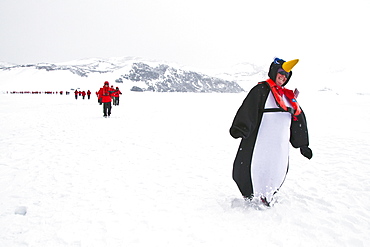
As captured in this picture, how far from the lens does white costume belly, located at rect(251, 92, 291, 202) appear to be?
2840 millimetres

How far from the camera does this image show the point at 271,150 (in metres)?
2.86

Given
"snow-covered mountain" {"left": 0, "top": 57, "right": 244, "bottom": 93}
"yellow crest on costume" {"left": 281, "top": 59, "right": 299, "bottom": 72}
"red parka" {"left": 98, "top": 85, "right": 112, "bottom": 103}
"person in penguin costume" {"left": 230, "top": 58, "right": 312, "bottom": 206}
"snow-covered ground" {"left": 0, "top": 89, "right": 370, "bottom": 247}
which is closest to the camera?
"snow-covered ground" {"left": 0, "top": 89, "right": 370, "bottom": 247}

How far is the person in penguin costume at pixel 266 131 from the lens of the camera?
2781mm

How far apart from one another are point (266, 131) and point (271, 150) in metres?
0.23

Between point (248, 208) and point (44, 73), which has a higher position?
point (44, 73)

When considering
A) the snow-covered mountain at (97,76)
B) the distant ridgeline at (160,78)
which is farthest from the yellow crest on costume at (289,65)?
the distant ridgeline at (160,78)

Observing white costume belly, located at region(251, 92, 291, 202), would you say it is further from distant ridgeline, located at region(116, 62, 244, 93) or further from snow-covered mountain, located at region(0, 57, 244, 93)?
distant ridgeline, located at region(116, 62, 244, 93)

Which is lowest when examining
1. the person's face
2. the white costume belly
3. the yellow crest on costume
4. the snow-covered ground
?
the snow-covered ground

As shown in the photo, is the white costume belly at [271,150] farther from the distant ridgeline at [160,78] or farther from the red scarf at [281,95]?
the distant ridgeline at [160,78]

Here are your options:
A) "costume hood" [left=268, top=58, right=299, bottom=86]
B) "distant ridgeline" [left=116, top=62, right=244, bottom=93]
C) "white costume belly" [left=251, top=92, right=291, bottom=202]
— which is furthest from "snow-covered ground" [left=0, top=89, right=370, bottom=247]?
"distant ridgeline" [left=116, top=62, right=244, bottom=93]

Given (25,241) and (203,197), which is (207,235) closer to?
(203,197)

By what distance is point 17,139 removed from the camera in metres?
7.18

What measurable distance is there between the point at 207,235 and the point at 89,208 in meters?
1.61

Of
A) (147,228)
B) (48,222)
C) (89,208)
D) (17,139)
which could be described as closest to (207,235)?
(147,228)
